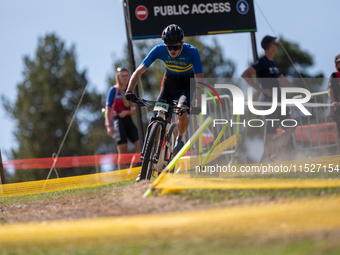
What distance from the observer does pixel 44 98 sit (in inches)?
1540

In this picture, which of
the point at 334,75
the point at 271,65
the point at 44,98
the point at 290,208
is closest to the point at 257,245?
the point at 290,208

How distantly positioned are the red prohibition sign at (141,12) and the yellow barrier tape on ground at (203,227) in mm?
6176

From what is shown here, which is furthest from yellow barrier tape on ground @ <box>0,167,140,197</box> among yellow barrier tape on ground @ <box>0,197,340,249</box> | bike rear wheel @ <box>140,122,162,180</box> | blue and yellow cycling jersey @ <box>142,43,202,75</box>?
yellow barrier tape on ground @ <box>0,197,340,249</box>

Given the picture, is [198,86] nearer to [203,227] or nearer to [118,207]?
[118,207]

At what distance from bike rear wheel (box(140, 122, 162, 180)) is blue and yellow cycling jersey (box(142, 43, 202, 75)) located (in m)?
0.84

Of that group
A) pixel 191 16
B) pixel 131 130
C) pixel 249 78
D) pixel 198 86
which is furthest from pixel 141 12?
pixel 198 86

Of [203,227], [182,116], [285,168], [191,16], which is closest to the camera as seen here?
[203,227]

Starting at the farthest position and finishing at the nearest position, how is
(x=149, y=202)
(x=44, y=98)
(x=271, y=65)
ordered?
1. (x=44, y=98)
2. (x=271, y=65)
3. (x=149, y=202)

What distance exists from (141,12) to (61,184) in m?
3.66

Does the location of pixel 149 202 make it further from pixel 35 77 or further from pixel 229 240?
pixel 35 77

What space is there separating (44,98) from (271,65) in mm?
34604

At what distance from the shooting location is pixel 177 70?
207 inches

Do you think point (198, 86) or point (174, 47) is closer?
point (174, 47)

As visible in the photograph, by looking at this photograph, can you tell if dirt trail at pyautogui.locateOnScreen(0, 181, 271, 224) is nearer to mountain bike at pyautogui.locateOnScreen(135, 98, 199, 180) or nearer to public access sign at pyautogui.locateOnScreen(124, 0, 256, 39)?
mountain bike at pyautogui.locateOnScreen(135, 98, 199, 180)
